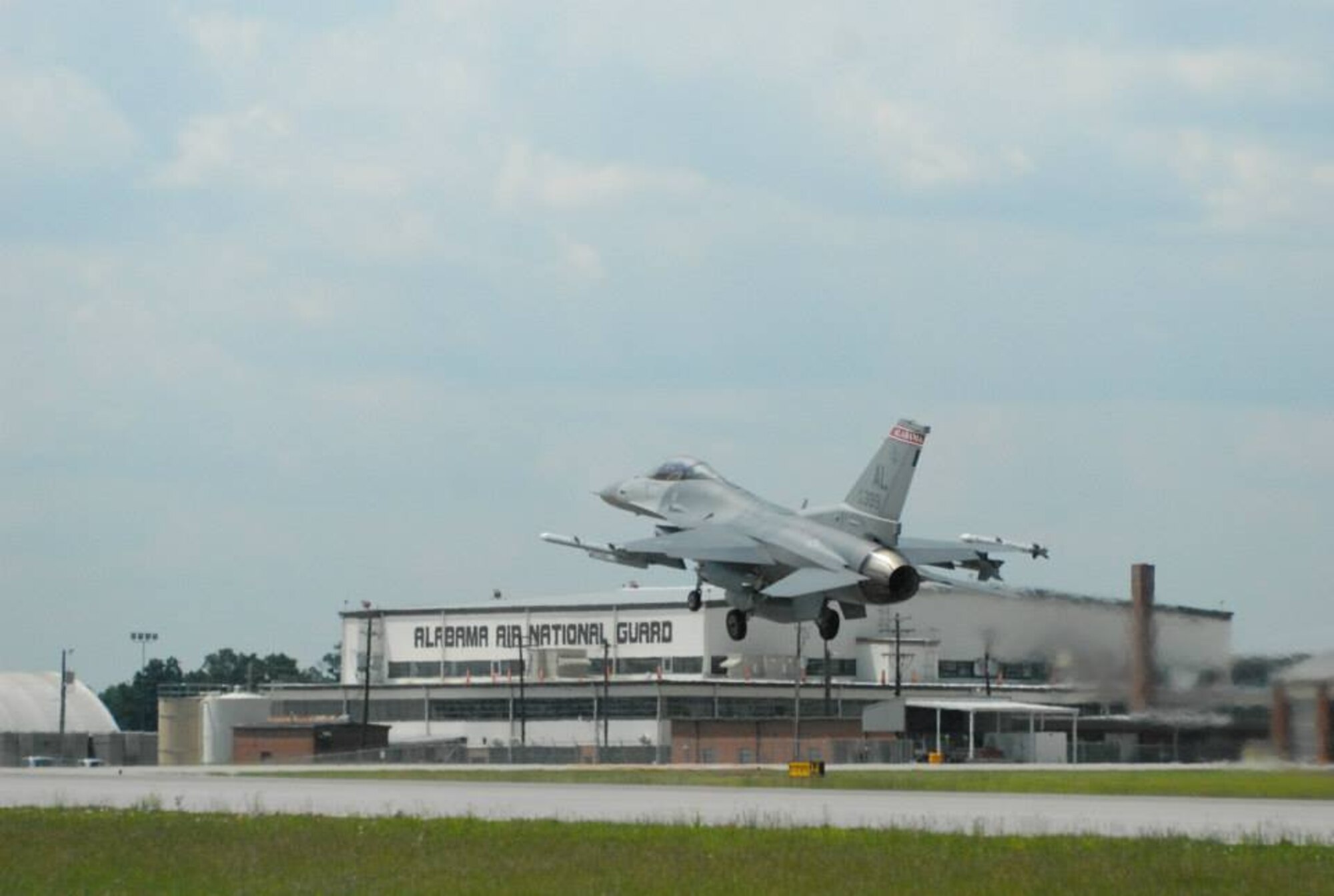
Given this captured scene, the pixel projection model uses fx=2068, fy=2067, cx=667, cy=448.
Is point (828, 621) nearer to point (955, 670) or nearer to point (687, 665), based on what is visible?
point (687, 665)

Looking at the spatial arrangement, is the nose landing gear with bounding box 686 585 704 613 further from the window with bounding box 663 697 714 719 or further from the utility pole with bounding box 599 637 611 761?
the window with bounding box 663 697 714 719

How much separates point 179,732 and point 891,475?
93370 millimetres

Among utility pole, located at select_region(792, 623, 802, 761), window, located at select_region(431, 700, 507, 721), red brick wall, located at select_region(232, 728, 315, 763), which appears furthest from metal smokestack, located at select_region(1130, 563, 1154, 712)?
window, located at select_region(431, 700, 507, 721)

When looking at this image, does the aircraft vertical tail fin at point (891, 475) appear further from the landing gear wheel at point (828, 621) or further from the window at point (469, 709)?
the window at point (469, 709)

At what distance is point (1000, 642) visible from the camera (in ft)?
171

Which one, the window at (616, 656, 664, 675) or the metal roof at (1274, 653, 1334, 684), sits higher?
the metal roof at (1274, 653, 1334, 684)

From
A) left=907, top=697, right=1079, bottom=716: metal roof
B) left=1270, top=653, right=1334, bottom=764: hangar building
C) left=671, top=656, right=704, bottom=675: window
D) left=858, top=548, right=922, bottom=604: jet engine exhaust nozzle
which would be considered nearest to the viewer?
left=1270, top=653, right=1334, bottom=764: hangar building

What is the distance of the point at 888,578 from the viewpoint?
2039 inches

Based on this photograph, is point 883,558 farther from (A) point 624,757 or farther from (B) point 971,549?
(A) point 624,757

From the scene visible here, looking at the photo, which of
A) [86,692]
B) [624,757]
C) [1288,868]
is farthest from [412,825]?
[86,692]

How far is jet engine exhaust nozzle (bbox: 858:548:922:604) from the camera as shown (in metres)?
51.7

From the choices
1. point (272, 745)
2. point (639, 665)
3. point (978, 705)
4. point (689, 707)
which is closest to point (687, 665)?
point (639, 665)

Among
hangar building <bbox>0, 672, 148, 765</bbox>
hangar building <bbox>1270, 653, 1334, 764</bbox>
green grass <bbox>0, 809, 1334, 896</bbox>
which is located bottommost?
hangar building <bbox>0, 672, 148, 765</bbox>

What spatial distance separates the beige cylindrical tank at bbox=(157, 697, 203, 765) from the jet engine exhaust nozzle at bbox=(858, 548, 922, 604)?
92.0 meters
